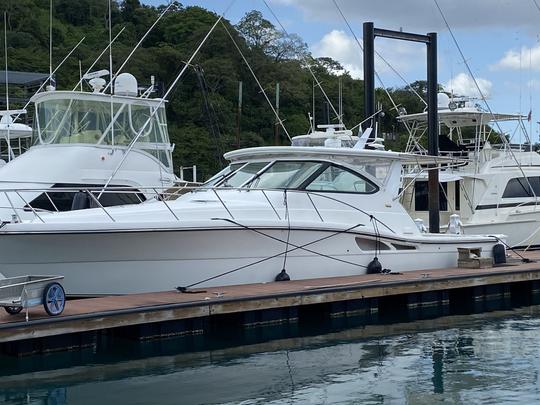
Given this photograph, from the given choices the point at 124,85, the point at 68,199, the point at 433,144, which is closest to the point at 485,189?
the point at 433,144

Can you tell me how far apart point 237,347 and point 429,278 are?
371 centimetres

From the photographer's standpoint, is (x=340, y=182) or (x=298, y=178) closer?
(x=298, y=178)

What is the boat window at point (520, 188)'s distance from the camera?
19156mm

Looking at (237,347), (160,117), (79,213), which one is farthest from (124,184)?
(237,347)

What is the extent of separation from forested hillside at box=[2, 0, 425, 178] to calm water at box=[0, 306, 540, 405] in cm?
2410

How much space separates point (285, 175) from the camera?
43.6 feet

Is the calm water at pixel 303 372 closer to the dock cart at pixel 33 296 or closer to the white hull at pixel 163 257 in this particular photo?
the dock cart at pixel 33 296

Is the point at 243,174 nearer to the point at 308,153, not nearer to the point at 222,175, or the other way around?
the point at 222,175

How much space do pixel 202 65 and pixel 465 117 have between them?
1002 inches

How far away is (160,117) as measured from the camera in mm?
17500

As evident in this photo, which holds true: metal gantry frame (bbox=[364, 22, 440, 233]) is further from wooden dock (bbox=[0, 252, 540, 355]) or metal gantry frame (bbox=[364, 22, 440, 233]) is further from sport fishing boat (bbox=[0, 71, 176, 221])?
sport fishing boat (bbox=[0, 71, 176, 221])

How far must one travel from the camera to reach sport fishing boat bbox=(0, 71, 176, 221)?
1509 cm

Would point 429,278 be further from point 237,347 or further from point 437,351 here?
point 237,347

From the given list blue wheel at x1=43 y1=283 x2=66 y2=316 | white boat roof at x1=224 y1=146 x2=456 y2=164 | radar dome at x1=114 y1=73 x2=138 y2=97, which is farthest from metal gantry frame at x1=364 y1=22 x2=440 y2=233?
blue wheel at x1=43 y1=283 x2=66 y2=316
